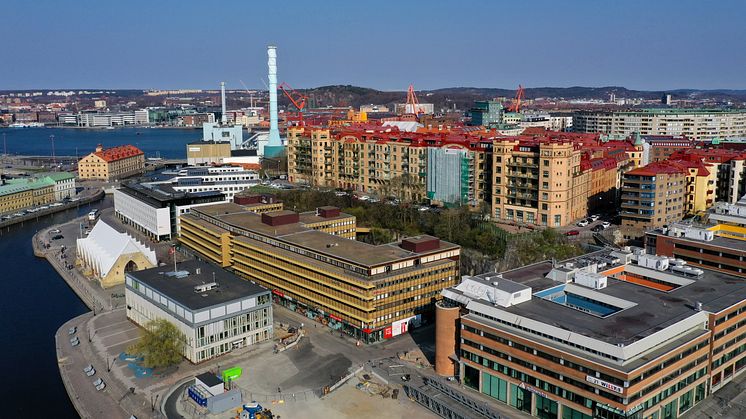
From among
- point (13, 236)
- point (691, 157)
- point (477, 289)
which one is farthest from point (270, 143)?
point (477, 289)

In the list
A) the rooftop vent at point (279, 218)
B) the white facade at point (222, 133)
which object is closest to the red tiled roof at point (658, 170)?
the rooftop vent at point (279, 218)

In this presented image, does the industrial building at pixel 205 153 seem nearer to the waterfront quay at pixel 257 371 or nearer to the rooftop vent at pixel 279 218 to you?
the rooftop vent at pixel 279 218

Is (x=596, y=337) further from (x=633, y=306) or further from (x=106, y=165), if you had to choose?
(x=106, y=165)

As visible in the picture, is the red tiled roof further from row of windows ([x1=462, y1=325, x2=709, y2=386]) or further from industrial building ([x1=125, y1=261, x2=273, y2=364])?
industrial building ([x1=125, y1=261, x2=273, y2=364])

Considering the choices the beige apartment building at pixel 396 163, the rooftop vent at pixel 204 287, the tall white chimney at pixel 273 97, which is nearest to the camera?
the rooftop vent at pixel 204 287

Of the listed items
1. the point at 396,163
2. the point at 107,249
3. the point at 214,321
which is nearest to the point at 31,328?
the point at 107,249

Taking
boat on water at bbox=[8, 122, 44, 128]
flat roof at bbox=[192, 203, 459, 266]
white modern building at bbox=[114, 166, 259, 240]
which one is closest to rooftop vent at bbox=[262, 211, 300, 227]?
flat roof at bbox=[192, 203, 459, 266]
